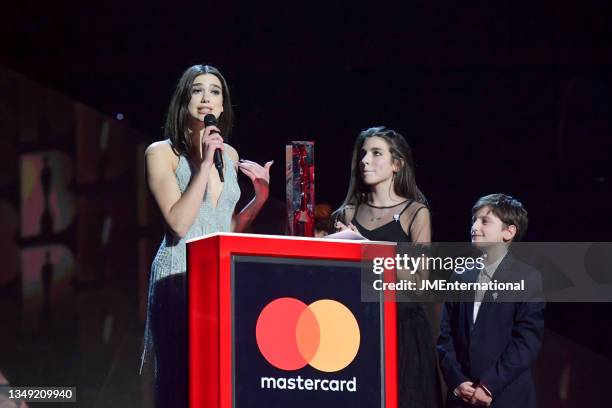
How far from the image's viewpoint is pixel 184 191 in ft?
8.52

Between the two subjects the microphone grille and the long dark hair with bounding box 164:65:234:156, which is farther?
the long dark hair with bounding box 164:65:234:156

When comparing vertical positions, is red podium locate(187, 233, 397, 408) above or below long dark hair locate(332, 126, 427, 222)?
below

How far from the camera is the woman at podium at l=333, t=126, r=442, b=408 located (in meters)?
2.91

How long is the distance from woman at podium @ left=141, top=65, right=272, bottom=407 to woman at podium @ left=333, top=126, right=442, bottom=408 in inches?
18.4

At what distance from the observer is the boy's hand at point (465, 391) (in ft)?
9.29

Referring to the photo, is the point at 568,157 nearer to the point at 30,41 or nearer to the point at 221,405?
the point at 30,41

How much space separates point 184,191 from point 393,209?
0.81 metres

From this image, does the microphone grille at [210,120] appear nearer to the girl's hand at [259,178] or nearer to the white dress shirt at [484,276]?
the girl's hand at [259,178]

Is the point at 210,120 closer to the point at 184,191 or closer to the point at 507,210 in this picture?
the point at 184,191

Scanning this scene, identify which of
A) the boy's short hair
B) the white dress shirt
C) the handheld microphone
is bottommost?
the white dress shirt

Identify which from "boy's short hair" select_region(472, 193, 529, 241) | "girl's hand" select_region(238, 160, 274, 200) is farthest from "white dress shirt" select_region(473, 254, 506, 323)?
"girl's hand" select_region(238, 160, 274, 200)

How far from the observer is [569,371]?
4.33m

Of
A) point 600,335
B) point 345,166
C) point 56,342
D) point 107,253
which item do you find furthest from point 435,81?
point 56,342

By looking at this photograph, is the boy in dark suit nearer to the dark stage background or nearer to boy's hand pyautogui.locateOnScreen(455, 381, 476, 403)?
boy's hand pyautogui.locateOnScreen(455, 381, 476, 403)
